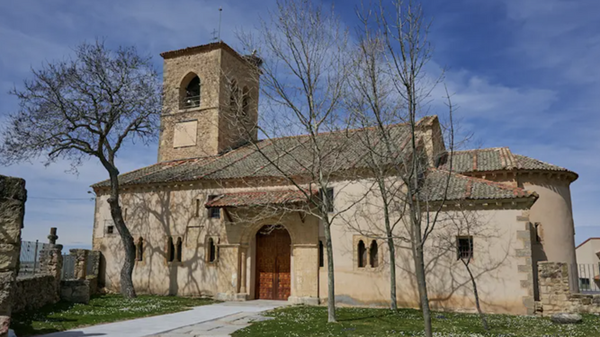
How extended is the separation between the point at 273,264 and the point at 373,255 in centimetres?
454

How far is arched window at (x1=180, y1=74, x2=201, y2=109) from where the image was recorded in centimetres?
2755

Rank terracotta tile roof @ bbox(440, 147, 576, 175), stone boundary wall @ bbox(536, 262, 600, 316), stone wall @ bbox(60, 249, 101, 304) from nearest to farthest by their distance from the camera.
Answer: stone boundary wall @ bbox(536, 262, 600, 316)
terracotta tile roof @ bbox(440, 147, 576, 175)
stone wall @ bbox(60, 249, 101, 304)

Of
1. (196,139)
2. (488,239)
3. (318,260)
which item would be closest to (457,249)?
(488,239)

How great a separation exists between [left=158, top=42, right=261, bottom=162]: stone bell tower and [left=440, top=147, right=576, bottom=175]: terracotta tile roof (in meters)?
11.0

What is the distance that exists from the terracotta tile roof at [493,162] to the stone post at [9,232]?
16135 millimetres

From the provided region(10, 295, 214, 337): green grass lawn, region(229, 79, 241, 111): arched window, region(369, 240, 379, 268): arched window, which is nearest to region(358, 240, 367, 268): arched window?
region(369, 240, 379, 268): arched window

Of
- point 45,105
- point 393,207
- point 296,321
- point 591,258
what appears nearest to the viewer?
point 296,321

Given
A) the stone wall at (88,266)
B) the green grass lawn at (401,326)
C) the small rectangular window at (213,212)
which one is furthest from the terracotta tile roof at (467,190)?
the stone wall at (88,266)

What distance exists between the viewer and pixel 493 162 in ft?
69.3

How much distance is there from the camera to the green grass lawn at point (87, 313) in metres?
11.0

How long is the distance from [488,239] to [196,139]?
53.8 ft

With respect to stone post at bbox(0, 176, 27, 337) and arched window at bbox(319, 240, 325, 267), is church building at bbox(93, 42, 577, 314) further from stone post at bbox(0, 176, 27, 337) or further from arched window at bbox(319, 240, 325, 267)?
stone post at bbox(0, 176, 27, 337)

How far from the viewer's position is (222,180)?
67.9 ft

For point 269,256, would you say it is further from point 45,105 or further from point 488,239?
point 45,105
